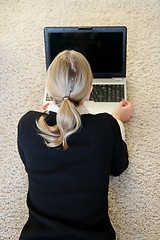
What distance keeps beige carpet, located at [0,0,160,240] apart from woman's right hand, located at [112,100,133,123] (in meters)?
0.03

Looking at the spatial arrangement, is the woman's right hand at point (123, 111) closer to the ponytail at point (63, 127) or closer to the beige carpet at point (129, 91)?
the beige carpet at point (129, 91)

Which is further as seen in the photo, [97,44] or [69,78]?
[97,44]

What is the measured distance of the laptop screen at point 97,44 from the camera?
1620 mm

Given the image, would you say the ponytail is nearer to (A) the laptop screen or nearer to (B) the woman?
(B) the woman

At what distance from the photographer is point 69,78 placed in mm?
1086

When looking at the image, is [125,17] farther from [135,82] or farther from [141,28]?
[135,82]

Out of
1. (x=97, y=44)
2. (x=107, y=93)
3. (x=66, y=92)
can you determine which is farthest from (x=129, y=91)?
(x=66, y=92)

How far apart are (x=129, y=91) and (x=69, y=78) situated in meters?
0.67

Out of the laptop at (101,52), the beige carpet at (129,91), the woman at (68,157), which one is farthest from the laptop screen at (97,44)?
the woman at (68,157)

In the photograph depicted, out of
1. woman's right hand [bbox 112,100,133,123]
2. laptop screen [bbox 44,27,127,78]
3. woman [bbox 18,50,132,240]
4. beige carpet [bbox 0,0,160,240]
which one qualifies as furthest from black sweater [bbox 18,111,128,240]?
laptop screen [bbox 44,27,127,78]

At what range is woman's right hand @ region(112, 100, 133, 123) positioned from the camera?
5.13 ft

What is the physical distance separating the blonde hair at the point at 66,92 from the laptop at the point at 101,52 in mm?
492

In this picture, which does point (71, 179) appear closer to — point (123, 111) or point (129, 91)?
point (123, 111)

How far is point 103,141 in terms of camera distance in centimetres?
112
